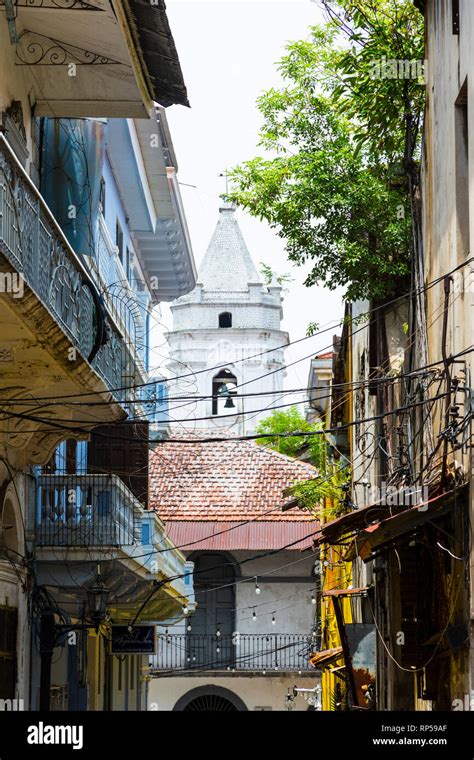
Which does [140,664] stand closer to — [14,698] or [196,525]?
[196,525]

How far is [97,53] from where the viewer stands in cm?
1630

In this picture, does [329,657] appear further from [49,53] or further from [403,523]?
[49,53]

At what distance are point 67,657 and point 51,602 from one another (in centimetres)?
361

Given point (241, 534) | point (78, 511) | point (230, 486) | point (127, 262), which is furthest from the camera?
point (230, 486)

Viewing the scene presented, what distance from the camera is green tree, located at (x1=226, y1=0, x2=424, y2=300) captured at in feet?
56.7

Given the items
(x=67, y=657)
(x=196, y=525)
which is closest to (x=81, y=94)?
(x=67, y=657)

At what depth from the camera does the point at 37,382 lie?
14484 millimetres

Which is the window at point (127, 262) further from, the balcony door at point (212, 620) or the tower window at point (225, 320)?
the tower window at point (225, 320)

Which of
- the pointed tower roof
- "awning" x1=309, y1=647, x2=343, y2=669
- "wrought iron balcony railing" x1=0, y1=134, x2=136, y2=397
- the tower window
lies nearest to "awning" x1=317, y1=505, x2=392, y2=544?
"wrought iron balcony railing" x1=0, y1=134, x2=136, y2=397

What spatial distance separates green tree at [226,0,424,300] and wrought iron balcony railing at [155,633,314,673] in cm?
2774

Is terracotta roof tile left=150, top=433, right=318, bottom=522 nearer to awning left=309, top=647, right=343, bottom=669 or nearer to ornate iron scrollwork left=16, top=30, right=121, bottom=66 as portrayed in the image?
awning left=309, top=647, right=343, bottom=669

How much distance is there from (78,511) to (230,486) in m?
→ 25.8

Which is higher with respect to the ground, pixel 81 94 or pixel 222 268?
pixel 222 268

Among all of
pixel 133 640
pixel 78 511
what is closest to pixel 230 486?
pixel 133 640
